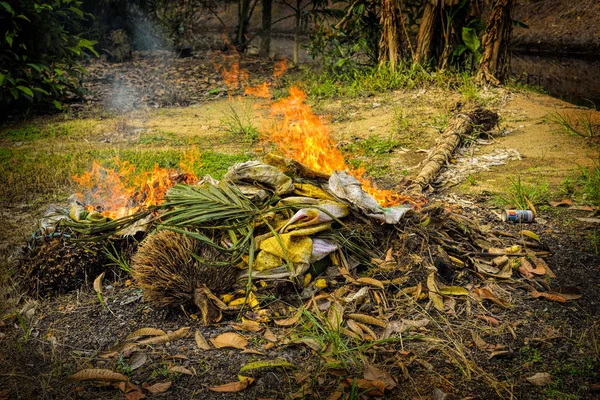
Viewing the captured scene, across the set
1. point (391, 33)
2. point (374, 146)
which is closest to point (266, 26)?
point (391, 33)

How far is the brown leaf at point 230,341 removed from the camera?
2625mm

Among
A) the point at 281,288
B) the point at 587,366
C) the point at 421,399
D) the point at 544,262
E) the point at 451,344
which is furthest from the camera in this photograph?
the point at 544,262

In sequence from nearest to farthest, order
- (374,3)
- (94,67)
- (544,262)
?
(544,262), (374,3), (94,67)

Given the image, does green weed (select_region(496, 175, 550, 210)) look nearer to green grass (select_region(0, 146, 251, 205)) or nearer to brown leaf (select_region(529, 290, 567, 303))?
brown leaf (select_region(529, 290, 567, 303))

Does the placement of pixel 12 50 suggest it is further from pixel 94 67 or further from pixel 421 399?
pixel 421 399

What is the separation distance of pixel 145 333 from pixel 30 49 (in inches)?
248

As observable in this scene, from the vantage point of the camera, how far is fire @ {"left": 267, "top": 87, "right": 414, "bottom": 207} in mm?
4136

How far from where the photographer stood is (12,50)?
729 centimetres

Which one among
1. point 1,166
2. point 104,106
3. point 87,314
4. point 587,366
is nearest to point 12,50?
point 104,106

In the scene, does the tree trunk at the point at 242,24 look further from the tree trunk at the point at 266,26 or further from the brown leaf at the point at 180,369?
the brown leaf at the point at 180,369

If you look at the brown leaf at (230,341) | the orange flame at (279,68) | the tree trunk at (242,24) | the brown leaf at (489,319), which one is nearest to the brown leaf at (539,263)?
the brown leaf at (489,319)

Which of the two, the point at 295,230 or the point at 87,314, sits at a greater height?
the point at 295,230

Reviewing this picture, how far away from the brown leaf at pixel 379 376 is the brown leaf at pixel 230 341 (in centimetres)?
63

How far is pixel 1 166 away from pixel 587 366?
5.48 metres
